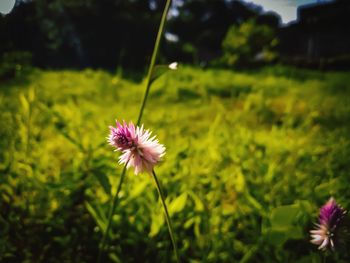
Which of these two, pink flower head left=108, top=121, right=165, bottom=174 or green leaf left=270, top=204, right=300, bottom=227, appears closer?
pink flower head left=108, top=121, right=165, bottom=174

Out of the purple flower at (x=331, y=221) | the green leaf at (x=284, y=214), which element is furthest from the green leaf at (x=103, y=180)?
the purple flower at (x=331, y=221)

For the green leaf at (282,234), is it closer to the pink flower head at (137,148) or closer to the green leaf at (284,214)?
the green leaf at (284,214)

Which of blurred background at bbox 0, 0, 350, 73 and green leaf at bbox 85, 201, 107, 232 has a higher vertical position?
blurred background at bbox 0, 0, 350, 73

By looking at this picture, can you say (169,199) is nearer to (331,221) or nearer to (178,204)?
(178,204)

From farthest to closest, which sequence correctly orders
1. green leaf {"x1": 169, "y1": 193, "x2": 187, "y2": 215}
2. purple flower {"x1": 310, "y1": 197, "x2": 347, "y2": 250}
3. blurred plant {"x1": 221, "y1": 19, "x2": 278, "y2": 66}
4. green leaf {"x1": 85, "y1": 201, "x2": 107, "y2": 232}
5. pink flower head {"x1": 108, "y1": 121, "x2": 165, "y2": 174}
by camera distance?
blurred plant {"x1": 221, "y1": 19, "x2": 278, "y2": 66}
green leaf {"x1": 169, "y1": 193, "x2": 187, "y2": 215}
green leaf {"x1": 85, "y1": 201, "x2": 107, "y2": 232}
purple flower {"x1": 310, "y1": 197, "x2": 347, "y2": 250}
pink flower head {"x1": 108, "y1": 121, "x2": 165, "y2": 174}

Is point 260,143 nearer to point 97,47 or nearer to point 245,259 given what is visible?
point 245,259

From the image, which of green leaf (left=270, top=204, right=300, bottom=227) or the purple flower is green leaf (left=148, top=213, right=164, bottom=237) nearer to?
green leaf (left=270, top=204, right=300, bottom=227)

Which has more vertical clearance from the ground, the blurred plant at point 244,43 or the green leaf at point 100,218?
the blurred plant at point 244,43

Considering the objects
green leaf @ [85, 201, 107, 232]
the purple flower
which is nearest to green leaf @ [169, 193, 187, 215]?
green leaf @ [85, 201, 107, 232]

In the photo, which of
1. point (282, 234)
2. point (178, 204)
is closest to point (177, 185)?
point (178, 204)

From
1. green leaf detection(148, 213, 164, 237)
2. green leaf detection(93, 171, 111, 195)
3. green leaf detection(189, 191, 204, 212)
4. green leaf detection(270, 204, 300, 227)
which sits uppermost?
green leaf detection(270, 204, 300, 227)
